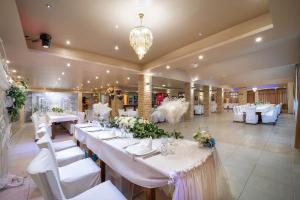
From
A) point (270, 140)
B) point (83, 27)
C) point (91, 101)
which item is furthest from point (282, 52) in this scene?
point (91, 101)

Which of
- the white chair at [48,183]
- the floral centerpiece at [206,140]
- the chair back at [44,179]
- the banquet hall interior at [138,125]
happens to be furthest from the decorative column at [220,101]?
the chair back at [44,179]

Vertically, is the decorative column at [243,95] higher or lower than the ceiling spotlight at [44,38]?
lower

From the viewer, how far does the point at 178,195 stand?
1185 mm

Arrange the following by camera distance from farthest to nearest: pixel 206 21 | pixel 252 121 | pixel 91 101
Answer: pixel 91 101
pixel 252 121
pixel 206 21

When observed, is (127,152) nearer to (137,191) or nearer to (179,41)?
(137,191)

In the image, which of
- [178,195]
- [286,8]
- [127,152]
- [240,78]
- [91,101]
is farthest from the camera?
[91,101]

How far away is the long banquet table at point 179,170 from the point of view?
1255mm


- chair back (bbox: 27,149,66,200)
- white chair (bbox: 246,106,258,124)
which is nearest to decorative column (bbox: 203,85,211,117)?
white chair (bbox: 246,106,258,124)

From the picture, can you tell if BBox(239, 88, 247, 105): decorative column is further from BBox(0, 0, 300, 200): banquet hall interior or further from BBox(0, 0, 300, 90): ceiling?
BBox(0, 0, 300, 90): ceiling

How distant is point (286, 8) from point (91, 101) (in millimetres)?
19948

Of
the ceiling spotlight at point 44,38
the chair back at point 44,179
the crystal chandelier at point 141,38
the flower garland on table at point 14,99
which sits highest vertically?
the ceiling spotlight at point 44,38

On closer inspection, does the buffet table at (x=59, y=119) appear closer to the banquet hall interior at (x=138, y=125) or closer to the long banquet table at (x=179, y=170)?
the banquet hall interior at (x=138, y=125)

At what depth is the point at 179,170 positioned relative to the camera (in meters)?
1.27

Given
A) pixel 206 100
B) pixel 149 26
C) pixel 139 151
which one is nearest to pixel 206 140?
pixel 139 151
